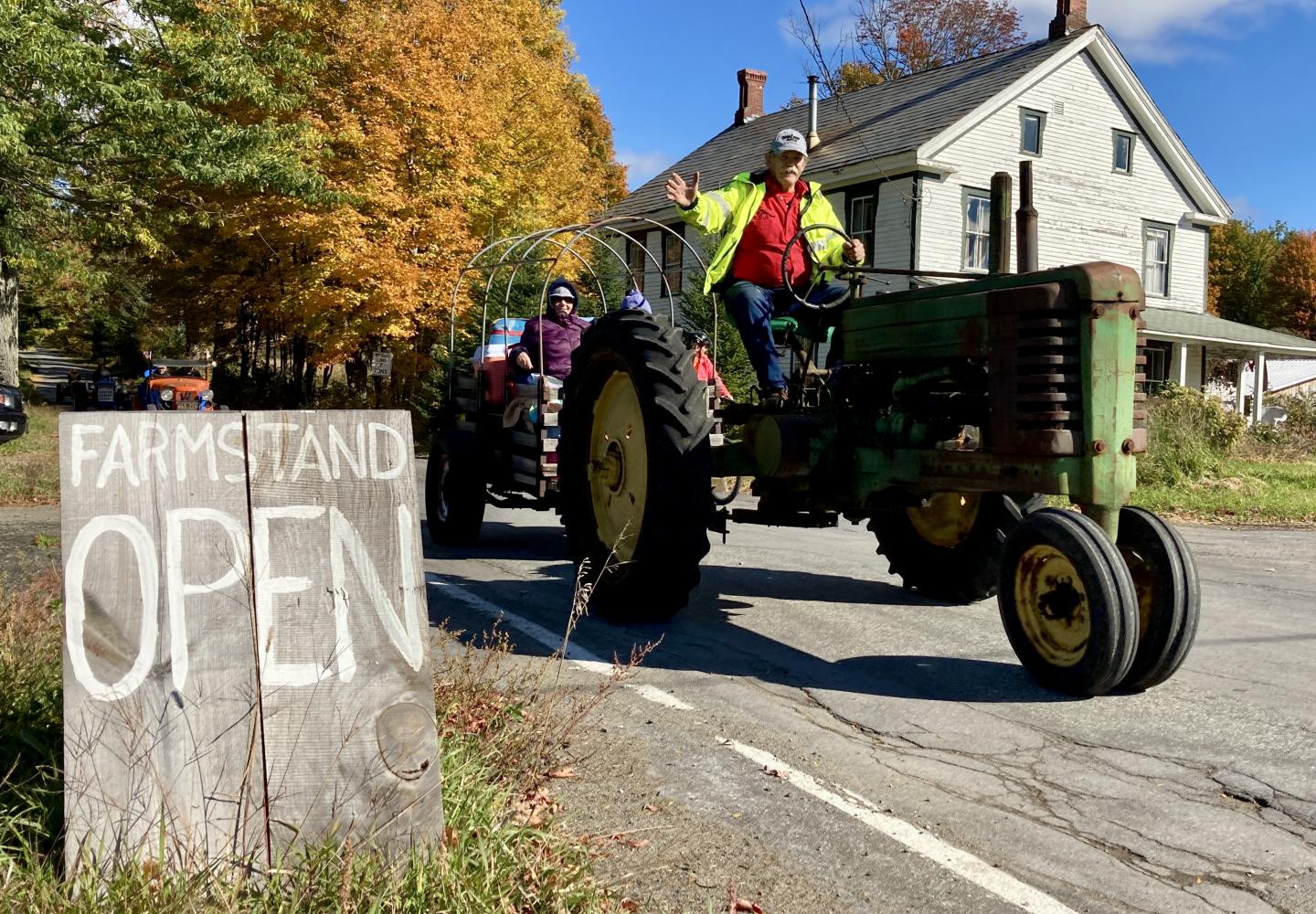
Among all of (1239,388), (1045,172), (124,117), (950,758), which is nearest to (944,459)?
(950,758)

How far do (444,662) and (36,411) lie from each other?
28.8 m

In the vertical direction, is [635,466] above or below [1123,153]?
below

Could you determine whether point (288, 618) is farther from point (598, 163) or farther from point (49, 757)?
point (598, 163)

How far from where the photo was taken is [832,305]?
20.2ft

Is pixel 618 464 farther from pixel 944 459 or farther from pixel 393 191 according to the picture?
pixel 393 191

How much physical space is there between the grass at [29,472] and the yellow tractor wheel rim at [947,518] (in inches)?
235

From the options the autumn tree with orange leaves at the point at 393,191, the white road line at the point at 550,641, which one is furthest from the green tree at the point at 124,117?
the white road line at the point at 550,641

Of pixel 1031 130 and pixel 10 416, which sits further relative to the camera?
pixel 1031 130

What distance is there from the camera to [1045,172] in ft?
94.1

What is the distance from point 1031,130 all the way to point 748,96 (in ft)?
33.0

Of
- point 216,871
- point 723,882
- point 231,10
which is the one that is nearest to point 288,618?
point 216,871

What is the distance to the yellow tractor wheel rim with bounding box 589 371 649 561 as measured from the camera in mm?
6141

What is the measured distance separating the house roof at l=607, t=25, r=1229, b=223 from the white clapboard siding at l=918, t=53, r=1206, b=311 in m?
0.35

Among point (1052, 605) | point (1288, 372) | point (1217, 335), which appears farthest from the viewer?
point (1288, 372)
